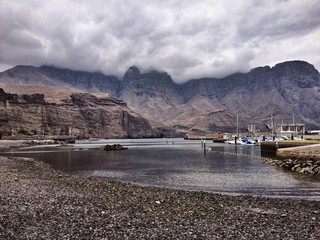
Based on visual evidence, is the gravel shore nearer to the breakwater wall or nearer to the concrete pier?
the breakwater wall

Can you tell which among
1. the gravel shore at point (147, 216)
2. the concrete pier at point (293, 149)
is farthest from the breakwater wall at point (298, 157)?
the gravel shore at point (147, 216)

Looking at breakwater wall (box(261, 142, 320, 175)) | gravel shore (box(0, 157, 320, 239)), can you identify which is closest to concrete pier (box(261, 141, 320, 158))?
breakwater wall (box(261, 142, 320, 175))

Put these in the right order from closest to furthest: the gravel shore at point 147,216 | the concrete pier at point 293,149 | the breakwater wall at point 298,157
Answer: the gravel shore at point 147,216 < the breakwater wall at point 298,157 < the concrete pier at point 293,149

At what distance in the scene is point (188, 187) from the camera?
1459 inches

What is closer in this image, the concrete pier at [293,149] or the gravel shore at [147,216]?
the gravel shore at [147,216]

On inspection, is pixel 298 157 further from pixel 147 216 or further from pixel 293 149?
pixel 147 216

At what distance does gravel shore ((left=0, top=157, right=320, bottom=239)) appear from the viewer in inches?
625

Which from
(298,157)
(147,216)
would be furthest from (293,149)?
(147,216)

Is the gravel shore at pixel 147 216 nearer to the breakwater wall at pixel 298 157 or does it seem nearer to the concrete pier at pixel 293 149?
the breakwater wall at pixel 298 157

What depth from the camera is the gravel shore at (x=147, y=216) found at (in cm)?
1587

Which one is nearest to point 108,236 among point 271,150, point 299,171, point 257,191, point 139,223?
point 139,223

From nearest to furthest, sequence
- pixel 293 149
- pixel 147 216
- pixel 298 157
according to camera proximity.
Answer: pixel 147 216
pixel 298 157
pixel 293 149

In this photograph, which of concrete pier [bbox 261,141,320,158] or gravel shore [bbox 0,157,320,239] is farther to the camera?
concrete pier [bbox 261,141,320,158]

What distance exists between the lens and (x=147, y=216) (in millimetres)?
19359
